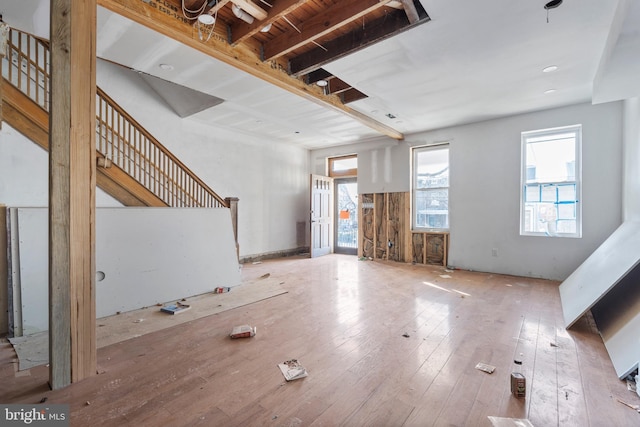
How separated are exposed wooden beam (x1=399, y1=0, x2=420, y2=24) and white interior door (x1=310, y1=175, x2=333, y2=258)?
4657 millimetres

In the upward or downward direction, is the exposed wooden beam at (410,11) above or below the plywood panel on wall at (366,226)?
above

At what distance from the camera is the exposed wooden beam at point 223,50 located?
2309 millimetres

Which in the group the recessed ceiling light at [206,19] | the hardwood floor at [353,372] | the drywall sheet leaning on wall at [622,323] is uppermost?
the recessed ceiling light at [206,19]

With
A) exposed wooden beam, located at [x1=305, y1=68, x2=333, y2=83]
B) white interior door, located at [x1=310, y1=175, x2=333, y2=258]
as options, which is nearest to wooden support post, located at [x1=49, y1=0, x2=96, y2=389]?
exposed wooden beam, located at [x1=305, y1=68, x2=333, y2=83]

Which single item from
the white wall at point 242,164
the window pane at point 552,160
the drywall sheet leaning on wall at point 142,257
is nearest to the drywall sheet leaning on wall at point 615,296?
the window pane at point 552,160

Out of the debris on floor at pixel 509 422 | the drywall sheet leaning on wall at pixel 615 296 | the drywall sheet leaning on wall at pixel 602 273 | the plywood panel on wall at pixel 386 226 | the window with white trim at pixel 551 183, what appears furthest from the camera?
the plywood panel on wall at pixel 386 226

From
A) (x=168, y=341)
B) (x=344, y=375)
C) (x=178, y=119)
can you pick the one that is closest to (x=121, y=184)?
(x=178, y=119)

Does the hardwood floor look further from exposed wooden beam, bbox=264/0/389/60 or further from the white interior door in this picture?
the white interior door

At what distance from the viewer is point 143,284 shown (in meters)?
3.35

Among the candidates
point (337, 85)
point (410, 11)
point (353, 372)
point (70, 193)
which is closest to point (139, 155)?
point (70, 193)

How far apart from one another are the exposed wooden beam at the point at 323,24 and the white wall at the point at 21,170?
10.6ft

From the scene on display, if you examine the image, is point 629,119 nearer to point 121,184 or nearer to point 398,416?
point 398,416

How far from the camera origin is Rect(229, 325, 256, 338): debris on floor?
8.37ft

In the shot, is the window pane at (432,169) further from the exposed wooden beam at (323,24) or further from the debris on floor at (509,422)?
the debris on floor at (509,422)
